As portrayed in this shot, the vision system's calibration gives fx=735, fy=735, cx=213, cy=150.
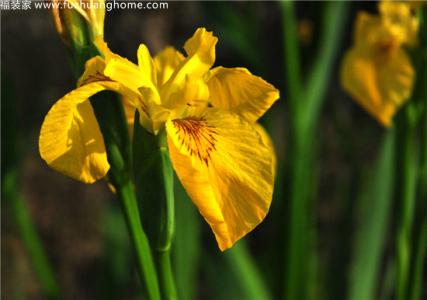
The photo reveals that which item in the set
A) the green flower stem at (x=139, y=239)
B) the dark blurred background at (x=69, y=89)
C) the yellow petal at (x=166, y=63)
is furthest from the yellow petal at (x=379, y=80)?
the dark blurred background at (x=69, y=89)

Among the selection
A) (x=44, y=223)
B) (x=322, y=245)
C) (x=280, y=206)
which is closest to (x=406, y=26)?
(x=280, y=206)

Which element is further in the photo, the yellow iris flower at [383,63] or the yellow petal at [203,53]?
the yellow iris flower at [383,63]

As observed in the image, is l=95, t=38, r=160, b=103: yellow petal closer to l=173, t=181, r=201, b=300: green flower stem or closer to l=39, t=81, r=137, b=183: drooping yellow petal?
l=39, t=81, r=137, b=183: drooping yellow petal

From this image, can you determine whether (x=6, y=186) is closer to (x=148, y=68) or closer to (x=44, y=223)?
(x=148, y=68)

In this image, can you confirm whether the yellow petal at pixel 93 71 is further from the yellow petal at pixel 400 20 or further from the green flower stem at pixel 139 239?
the yellow petal at pixel 400 20

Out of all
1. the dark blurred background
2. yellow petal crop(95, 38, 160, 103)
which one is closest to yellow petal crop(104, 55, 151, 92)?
yellow petal crop(95, 38, 160, 103)

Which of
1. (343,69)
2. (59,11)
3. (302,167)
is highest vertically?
(59,11)
